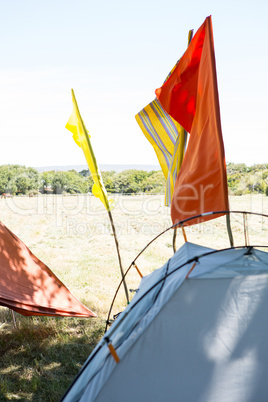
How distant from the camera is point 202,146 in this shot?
9.68 ft

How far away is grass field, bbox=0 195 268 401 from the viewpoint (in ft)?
10.3

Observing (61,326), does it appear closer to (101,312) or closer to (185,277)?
(101,312)

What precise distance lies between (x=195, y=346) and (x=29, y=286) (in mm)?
2265

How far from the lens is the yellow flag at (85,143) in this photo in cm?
382

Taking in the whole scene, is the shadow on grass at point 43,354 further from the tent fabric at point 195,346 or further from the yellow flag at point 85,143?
the yellow flag at point 85,143

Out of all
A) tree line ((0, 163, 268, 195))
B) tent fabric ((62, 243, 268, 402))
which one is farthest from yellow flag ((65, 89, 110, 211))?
tree line ((0, 163, 268, 195))

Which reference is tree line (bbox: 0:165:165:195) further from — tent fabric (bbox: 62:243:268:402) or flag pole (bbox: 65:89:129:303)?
tent fabric (bbox: 62:243:268:402)

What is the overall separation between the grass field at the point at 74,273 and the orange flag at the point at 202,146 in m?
1.56

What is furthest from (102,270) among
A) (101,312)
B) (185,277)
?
(185,277)

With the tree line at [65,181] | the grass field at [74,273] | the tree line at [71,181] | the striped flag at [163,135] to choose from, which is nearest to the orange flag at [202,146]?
the striped flag at [163,135]

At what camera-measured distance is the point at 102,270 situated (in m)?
6.73

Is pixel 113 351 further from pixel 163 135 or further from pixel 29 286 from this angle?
→ pixel 163 135

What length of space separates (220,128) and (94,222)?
11.1m

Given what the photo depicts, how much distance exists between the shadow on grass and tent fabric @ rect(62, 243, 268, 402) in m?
0.99
